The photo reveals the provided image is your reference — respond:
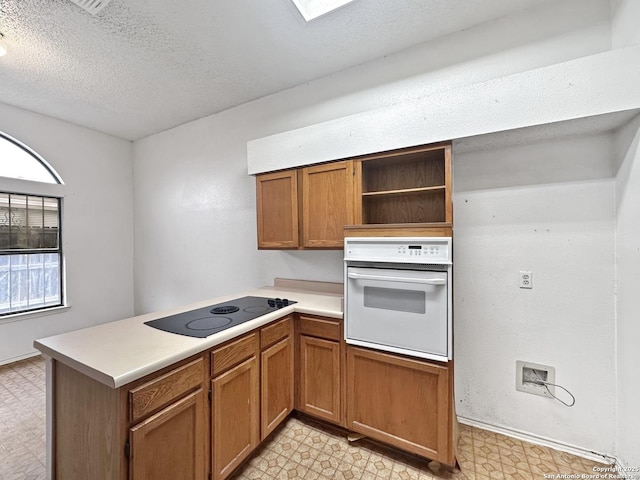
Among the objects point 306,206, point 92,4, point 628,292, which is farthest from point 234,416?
point 92,4

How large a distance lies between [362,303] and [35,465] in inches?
88.5

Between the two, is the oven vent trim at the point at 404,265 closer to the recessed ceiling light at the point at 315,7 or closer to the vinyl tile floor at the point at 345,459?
the vinyl tile floor at the point at 345,459

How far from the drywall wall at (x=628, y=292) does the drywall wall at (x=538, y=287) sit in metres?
0.05

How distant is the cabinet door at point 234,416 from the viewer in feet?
4.65

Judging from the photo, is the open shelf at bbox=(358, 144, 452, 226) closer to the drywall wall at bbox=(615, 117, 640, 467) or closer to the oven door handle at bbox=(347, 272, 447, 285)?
the oven door handle at bbox=(347, 272, 447, 285)

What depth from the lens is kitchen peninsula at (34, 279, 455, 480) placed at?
1095mm

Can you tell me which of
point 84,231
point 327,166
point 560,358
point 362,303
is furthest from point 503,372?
point 84,231

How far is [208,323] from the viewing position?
1.63m

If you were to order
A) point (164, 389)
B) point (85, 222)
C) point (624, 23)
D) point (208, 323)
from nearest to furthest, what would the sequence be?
point (164, 389)
point (624, 23)
point (208, 323)
point (85, 222)

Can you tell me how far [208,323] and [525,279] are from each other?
6.76 feet

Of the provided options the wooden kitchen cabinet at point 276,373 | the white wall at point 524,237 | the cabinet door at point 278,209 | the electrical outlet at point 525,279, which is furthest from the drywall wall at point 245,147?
the electrical outlet at point 525,279

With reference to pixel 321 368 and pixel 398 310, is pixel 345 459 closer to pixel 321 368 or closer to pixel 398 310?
pixel 321 368

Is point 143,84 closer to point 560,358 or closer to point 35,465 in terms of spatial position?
point 35,465

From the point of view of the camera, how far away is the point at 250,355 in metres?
1.65
